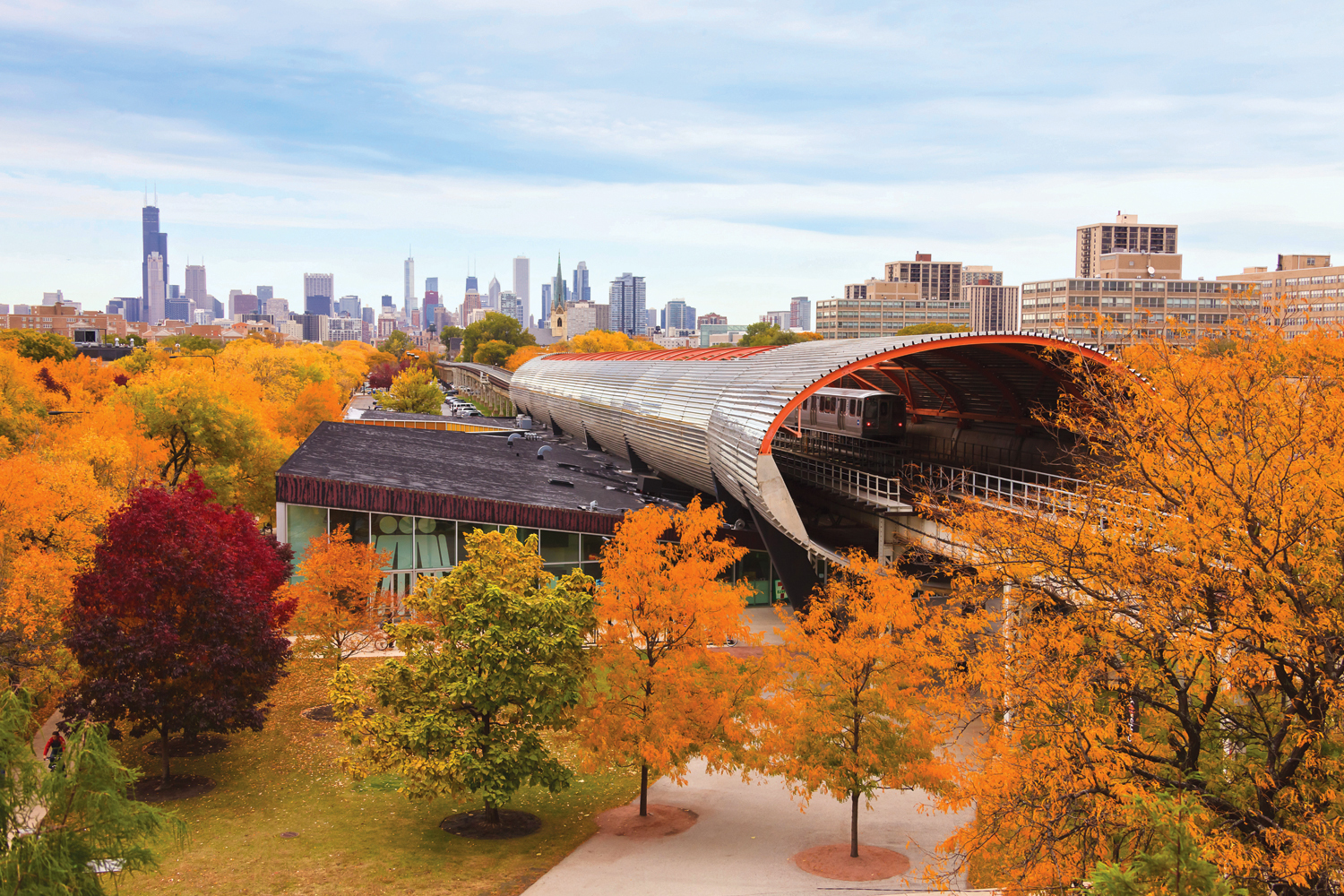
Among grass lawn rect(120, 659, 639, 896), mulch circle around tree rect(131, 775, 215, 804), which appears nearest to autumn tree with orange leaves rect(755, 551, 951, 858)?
grass lawn rect(120, 659, 639, 896)

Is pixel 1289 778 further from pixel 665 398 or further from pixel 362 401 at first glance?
pixel 362 401

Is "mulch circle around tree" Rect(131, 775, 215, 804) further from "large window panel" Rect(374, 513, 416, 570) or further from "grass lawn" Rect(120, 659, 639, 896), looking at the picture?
"large window panel" Rect(374, 513, 416, 570)

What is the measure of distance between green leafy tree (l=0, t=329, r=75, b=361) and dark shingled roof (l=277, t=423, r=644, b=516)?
234ft

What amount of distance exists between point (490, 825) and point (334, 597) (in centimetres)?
1084

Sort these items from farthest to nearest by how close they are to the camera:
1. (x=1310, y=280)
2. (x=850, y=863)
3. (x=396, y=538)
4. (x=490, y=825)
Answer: (x=1310, y=280), (x=396, y=538), (x=490, y=825), (x=850, y=863)

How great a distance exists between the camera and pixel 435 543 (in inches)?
1437

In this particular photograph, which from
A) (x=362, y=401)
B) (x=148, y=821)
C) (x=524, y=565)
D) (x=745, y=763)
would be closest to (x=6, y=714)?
(x=148, y=821)

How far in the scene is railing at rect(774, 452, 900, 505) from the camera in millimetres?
32938

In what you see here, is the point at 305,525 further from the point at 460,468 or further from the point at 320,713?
the point at 460,468

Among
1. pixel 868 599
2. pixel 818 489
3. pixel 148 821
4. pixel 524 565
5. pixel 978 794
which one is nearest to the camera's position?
pixel 148 821

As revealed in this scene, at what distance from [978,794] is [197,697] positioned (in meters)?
16.6

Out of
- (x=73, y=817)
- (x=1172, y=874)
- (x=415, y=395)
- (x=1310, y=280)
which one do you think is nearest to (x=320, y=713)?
(x=73, y=817)

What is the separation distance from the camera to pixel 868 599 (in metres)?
22.4

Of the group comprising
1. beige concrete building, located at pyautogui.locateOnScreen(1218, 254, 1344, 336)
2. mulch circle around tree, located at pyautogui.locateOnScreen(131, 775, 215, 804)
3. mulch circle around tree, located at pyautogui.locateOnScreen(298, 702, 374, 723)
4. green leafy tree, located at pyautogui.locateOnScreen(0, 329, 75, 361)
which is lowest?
mulch circle around tree, located at pyautogui.locateOnScreen(131, 775, 215, 804)
